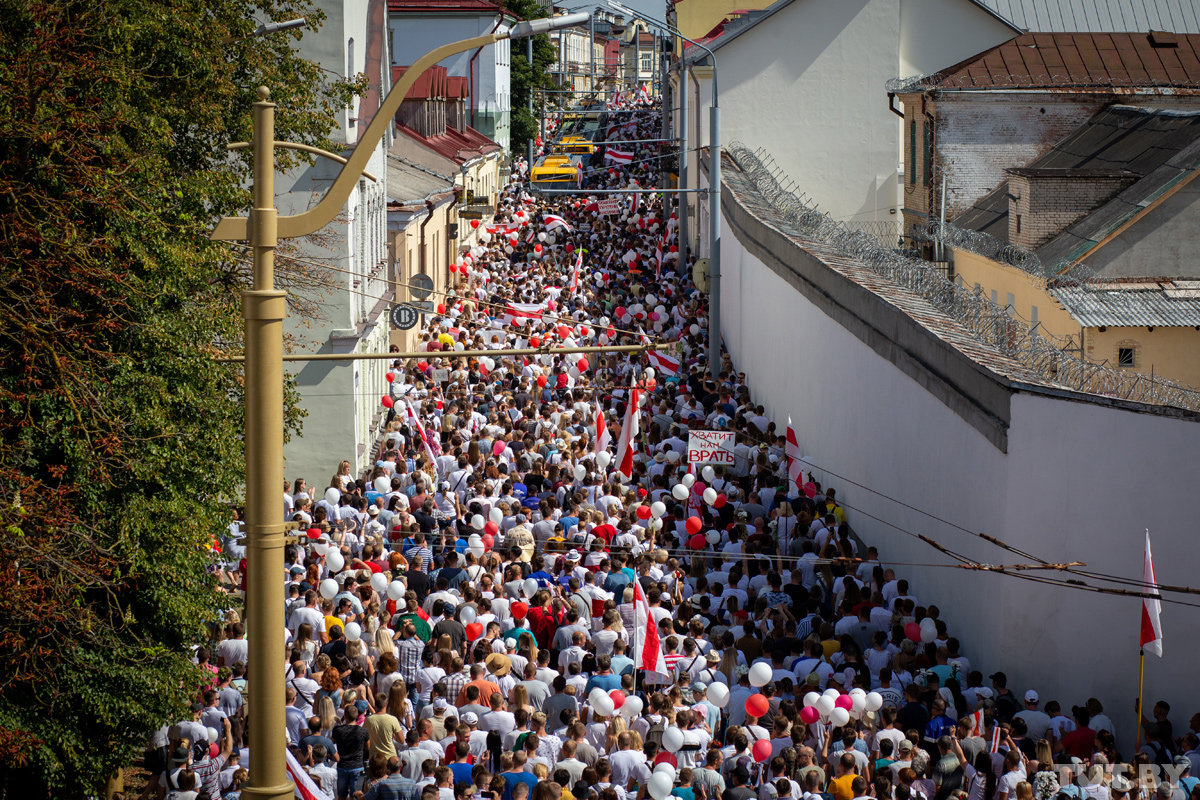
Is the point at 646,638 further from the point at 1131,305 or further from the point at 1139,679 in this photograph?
the point at 1131,305

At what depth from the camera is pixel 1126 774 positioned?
9789 mm

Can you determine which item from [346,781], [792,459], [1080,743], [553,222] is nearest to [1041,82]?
[553,222]

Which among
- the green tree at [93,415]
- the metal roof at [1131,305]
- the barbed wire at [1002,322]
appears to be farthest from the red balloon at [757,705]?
the metal roof at [1131,305]

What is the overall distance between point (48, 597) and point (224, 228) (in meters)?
4.62

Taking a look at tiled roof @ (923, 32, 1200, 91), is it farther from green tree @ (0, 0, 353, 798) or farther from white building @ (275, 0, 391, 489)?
green tree @ (0, 0, 353, 798)

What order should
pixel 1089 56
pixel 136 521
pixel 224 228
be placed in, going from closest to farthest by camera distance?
1. pixel 224 228
2. pixel 136 521
3. pixel 1089 56

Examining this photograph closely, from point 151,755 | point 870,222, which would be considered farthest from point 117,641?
point 870,222

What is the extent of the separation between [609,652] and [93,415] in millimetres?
5202

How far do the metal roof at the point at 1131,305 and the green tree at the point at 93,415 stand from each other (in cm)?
1470

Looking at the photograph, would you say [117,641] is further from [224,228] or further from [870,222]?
[870,222]

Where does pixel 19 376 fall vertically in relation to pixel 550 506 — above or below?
above

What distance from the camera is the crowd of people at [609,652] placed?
33.0ft

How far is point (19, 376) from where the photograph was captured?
979cm

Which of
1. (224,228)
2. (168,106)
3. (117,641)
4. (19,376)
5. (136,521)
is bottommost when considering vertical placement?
(117,641)
